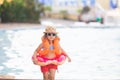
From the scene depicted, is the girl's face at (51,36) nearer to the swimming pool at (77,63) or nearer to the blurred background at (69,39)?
the blurred background at (69,39)

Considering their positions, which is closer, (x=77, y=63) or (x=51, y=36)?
(x=51, y=36)

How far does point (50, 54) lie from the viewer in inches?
286

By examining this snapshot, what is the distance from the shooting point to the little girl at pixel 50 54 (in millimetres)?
7211

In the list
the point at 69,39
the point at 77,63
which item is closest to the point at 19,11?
the point at 69,39

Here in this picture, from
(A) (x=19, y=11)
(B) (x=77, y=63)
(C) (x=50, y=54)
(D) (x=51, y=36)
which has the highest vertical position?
(D) (x=51, y=36)

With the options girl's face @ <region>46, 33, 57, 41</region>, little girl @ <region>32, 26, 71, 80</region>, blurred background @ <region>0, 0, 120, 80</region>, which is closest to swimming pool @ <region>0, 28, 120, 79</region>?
blurred background @ <region>0, 0, 120, 80</region>

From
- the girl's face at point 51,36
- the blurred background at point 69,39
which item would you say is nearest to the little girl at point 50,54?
the girl's face at point 51,36

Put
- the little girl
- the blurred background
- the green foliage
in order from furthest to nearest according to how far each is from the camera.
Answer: the green foliage < the blurred background < the little girl

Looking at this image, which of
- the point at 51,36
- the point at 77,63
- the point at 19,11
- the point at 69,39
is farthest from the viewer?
the point at 19,11

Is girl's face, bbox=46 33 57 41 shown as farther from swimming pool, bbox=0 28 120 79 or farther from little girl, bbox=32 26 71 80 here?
swimming pool, bbox=0 28 120 79

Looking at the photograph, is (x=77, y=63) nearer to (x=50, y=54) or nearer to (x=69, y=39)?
(x=50, y=54)

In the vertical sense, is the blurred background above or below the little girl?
below

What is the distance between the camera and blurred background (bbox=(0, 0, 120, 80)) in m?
Result: 9.94

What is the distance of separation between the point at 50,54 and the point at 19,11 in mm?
22000
